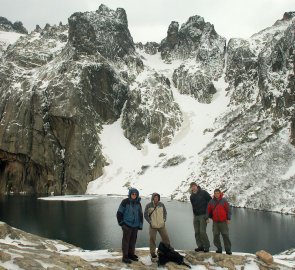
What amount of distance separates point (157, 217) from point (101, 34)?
154 m

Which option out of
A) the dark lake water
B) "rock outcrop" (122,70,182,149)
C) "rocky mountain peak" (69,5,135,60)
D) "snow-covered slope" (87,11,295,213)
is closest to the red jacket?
the dark lake water

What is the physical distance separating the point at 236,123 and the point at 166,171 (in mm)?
25275

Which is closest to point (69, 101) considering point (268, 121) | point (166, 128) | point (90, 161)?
point (90, 161)

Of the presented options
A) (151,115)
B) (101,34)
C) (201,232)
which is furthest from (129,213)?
(101,34)

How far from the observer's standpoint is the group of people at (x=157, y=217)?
1861 centimetres

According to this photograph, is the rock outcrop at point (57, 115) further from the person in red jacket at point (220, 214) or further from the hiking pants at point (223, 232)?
the person in red jacket at point (220, 214)

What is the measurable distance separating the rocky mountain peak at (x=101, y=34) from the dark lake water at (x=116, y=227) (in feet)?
280

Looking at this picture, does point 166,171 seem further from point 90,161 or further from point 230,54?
point 230,54

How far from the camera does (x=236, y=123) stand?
117812 mm

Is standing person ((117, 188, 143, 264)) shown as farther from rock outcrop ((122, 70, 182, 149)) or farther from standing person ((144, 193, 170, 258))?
rock outcrop ((122, 70, 182, 149))

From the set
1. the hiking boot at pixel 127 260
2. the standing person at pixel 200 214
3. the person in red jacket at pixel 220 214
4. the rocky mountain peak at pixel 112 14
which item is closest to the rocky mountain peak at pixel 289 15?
the rocky mountain peak at pixel 112 14

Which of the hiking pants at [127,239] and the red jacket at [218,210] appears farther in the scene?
the red jacket at [218,210]

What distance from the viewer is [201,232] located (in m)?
21.0

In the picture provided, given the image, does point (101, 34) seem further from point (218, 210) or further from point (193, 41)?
point (218, 210)
